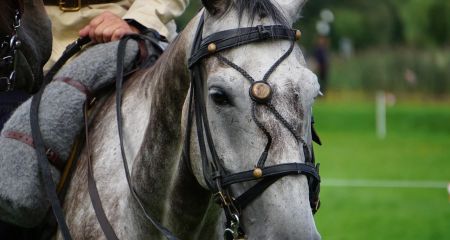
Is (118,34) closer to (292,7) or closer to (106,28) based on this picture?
(106,28)

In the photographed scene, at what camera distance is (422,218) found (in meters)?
12.2

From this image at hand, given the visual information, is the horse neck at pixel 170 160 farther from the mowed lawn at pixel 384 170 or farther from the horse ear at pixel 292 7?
the mowed lawn at pixel 384 170

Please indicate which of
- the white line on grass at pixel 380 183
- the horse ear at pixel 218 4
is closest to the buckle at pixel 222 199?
the horse ear at pixel 218 4

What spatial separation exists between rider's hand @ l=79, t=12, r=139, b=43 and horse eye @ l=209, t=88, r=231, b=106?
151 centimetres

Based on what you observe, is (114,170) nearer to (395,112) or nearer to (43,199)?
(43,199)

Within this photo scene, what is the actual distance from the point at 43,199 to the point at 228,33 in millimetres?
1347

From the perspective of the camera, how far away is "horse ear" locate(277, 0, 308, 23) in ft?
12.1

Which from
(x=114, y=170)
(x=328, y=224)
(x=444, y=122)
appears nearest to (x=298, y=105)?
(x=114, y=170)

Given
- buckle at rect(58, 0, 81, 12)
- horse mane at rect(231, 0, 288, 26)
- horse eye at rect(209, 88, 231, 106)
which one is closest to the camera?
horse eye at rect(209, 88, 231, 106)

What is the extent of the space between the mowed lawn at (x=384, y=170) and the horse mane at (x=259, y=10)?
726 centimetres

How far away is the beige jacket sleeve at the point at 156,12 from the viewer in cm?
514

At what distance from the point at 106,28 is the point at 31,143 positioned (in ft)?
2.84

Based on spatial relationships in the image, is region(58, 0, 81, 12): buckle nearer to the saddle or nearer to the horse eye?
the saddle

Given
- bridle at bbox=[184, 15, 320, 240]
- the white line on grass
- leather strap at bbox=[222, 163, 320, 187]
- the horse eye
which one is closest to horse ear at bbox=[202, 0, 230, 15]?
bridle at bbox=[184, 15, 320, 240]
